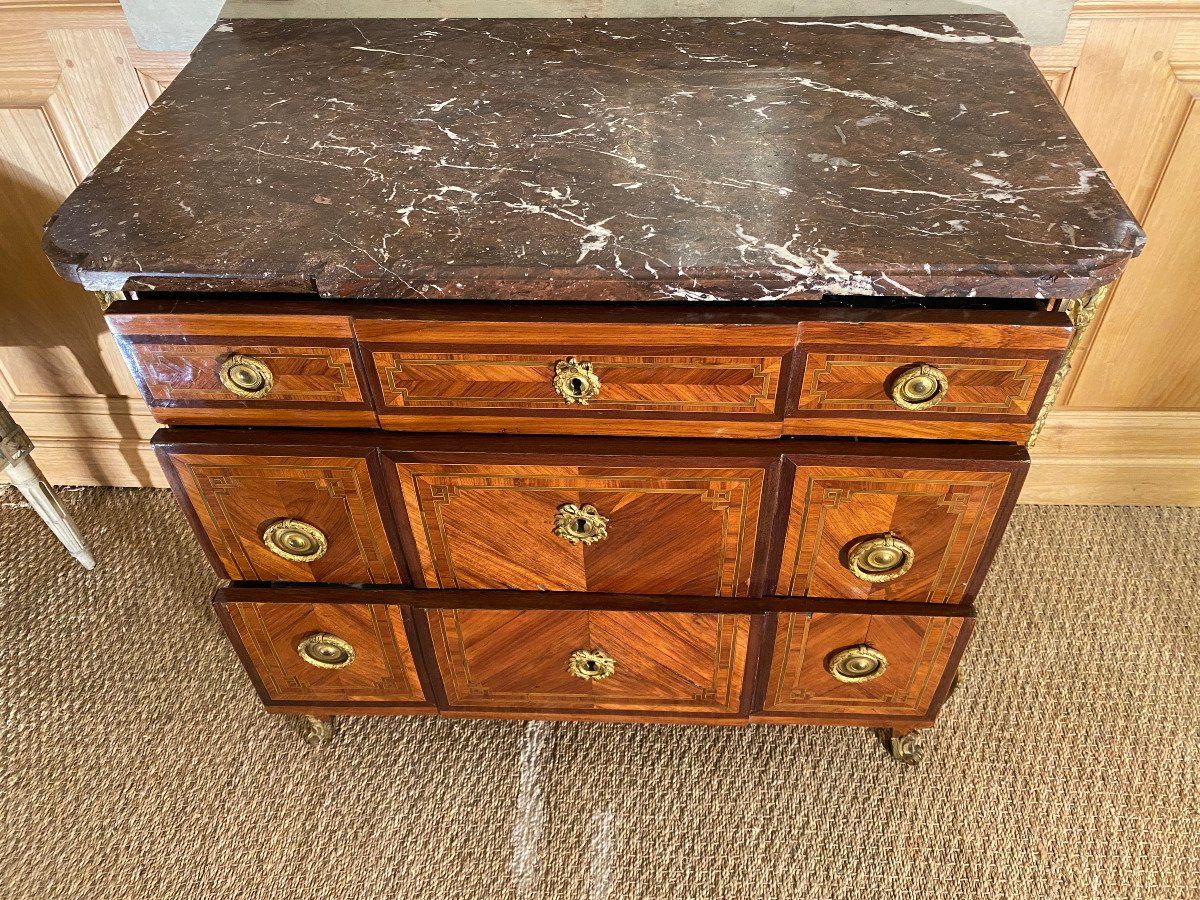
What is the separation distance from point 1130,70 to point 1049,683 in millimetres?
878

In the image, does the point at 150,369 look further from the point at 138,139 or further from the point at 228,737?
the point at 228,737

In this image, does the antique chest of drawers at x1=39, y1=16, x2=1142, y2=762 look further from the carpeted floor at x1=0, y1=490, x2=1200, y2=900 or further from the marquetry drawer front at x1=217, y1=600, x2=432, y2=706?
the carpeted floor at x1=0, y1=490, x2=1200, y2=900

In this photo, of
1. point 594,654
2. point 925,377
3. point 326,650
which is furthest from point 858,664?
point 326,650

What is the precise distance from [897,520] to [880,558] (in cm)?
6

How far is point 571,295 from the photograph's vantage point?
86 cm

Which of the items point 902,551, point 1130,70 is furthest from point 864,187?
point 1130,70

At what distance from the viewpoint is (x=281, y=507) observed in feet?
3.49

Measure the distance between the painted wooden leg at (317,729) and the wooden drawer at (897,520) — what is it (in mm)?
700

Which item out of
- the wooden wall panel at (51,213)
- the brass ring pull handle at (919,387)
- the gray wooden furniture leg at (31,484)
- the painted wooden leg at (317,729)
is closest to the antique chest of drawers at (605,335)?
the brass ring pull handle at (919,387)

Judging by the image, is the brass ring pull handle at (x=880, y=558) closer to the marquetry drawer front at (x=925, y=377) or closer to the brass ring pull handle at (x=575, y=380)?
the marquetry drawer front at (x=925, y=377)

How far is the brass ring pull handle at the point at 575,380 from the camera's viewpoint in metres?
0.92

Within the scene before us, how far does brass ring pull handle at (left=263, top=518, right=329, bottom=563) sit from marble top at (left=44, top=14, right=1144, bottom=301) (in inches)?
12.0

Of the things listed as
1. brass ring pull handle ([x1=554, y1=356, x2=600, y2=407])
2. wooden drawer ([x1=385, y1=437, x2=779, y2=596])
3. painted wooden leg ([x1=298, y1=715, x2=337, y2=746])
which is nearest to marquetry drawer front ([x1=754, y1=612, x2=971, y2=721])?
wooden drawer ([x1=385, y1=437, x2=779, y2=596])

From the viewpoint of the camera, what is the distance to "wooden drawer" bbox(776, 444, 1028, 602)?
38.5 inches
